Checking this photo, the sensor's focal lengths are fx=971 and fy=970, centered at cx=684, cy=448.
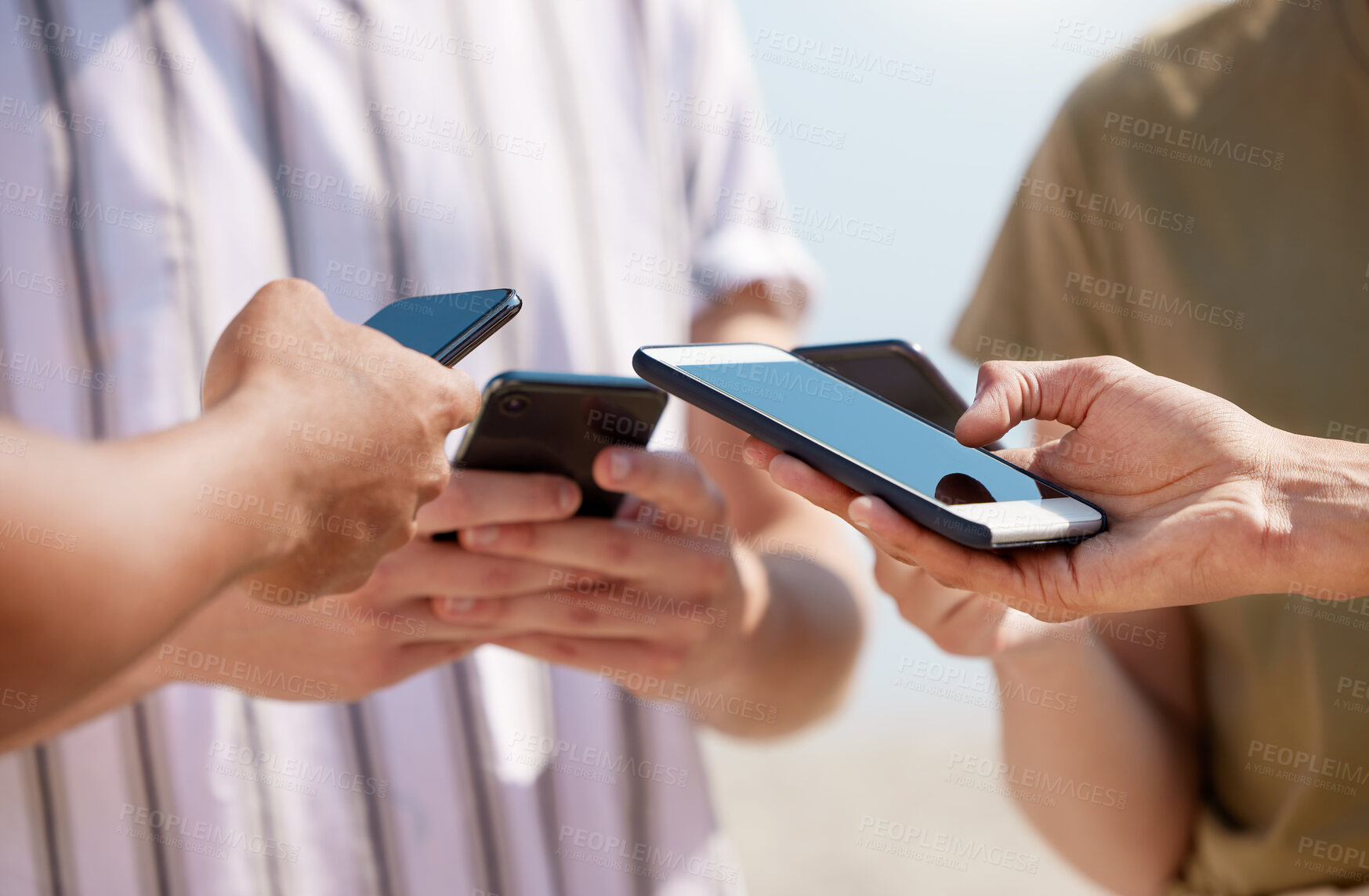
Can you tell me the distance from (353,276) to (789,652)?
0.90 metres

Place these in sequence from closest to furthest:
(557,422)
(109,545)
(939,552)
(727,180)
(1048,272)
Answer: (109,545), (939,552), (557,422), (1048,272), (727,180)

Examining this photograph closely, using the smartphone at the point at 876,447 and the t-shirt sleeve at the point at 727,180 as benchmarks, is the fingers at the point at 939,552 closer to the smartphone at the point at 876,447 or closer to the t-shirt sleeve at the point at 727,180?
the smartphone at the point at 876,447

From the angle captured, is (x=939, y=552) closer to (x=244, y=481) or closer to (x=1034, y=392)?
(x=1034, y=392)

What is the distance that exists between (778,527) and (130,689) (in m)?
1.00

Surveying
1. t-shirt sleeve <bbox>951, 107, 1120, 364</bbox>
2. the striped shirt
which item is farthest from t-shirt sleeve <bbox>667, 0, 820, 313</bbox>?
t-shirt sleeve <bbox>951, 107, 1120, 364</bbox>

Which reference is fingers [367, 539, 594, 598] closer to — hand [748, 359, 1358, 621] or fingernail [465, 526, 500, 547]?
fingernail [465, 526, 500, 547]

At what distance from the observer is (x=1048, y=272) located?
1.51 meters

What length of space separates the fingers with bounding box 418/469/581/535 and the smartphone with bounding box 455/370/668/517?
23 mm

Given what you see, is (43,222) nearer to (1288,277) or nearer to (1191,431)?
(1191,431)

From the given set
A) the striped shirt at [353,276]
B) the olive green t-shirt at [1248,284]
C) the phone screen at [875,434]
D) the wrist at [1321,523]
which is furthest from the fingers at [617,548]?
the wrist at [1321,523]

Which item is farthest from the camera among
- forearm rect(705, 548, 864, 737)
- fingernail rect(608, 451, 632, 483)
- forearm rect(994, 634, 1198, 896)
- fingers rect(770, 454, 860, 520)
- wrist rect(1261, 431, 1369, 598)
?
forearm rect(705, 548, 864, 737)

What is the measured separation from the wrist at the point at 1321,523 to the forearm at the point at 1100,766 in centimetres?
44

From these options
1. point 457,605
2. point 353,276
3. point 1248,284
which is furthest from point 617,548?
point 1248,284

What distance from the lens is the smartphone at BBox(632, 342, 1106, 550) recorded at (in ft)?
3.24
